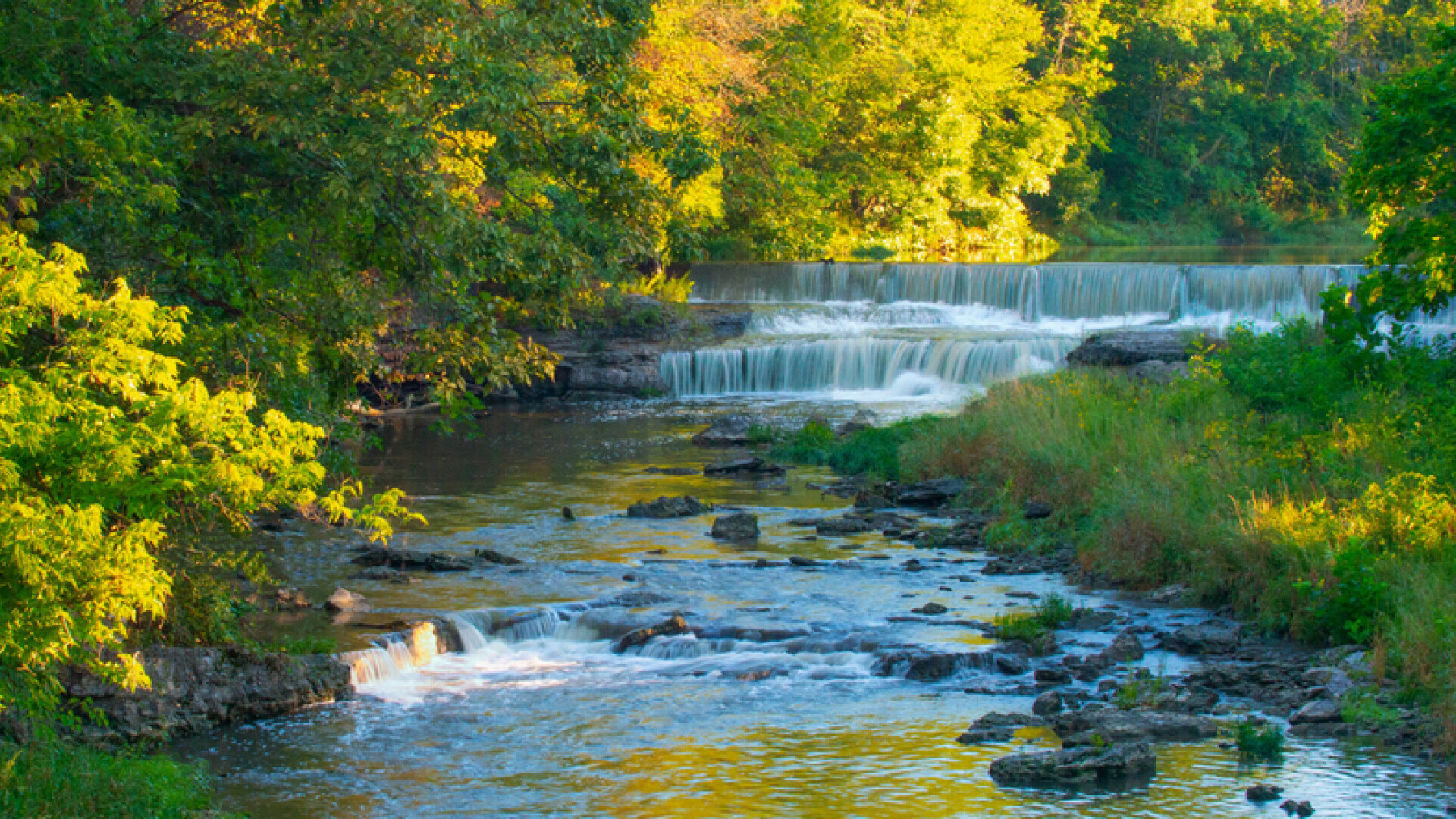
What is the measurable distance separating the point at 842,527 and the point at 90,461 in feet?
33.1

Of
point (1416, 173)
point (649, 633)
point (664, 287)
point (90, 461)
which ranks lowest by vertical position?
point (649, 633)

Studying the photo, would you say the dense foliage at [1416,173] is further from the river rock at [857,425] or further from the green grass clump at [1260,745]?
the river rock at [857,425]

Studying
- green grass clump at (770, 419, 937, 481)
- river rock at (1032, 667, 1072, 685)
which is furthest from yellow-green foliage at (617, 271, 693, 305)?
river rock at (1032, 667, 1072, 685)

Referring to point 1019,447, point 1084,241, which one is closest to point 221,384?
point 1019,447

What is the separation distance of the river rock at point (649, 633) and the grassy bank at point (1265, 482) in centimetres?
→ 412

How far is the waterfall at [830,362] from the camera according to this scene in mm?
27562

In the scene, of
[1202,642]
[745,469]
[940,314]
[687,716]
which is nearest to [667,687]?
[687,716]

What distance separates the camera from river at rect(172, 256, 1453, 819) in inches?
302

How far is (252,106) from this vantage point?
9242mm

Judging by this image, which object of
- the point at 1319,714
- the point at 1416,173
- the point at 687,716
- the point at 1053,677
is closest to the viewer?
the point at 1319,714

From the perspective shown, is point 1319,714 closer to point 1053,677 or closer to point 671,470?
point 1053,677

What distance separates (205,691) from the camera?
910cm

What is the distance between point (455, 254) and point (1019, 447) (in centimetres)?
844

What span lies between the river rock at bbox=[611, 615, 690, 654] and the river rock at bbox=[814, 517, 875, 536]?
13.8 ft
